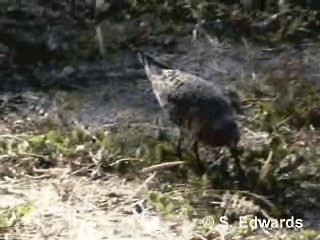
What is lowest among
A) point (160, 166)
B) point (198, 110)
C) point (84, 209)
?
point (84, 209)

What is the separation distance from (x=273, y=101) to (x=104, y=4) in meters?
1.80

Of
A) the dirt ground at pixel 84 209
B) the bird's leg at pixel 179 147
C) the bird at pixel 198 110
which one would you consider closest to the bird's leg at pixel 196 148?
the bird at pixel 198 110

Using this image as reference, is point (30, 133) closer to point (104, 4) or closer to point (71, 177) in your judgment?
point (71, 177)

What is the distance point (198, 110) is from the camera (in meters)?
4.78

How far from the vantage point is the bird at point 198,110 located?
186 inches

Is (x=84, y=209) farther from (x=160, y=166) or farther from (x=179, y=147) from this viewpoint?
(x=179, y=147)

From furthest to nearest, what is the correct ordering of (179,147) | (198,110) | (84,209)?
(179,147) < (198,110) < (84,209)

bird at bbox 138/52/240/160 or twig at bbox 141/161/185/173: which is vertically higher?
bird at bbox 138/52/240/160

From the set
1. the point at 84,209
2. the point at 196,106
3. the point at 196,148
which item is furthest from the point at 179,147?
the point at 84,209

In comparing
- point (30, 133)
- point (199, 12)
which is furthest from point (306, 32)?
point (30, 133)

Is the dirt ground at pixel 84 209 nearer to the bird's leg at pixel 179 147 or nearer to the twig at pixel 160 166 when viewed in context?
the twig at pixel 160 166

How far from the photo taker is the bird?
15.5 feet

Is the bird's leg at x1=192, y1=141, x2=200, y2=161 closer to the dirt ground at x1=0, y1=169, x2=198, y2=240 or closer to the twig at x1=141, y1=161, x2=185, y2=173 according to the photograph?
the twig at x1=141, y1=161, x2=185, y2=173

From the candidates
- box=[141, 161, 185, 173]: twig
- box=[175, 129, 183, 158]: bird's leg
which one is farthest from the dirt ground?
box=[175, 129, 183, 158]: bird's leg
